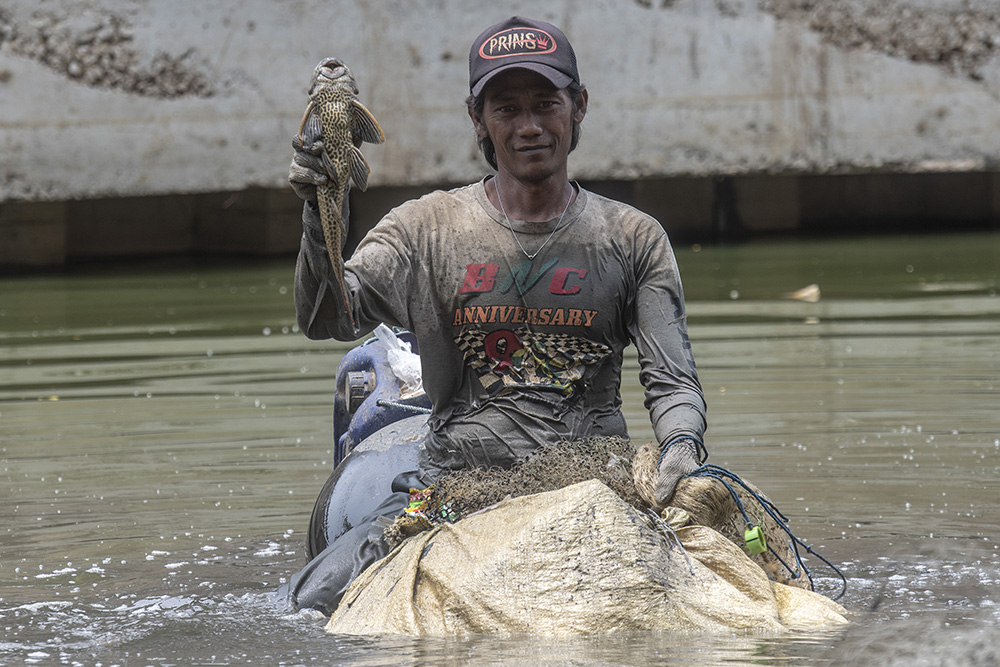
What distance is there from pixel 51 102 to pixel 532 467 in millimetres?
6768

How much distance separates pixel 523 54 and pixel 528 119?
0.51 feet

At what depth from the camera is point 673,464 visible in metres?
3.19

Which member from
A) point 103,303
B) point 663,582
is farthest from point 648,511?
point 103,303

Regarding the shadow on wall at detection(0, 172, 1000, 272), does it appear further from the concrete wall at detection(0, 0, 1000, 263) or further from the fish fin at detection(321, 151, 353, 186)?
the fish fin at detection(321, 151, 353, 186)

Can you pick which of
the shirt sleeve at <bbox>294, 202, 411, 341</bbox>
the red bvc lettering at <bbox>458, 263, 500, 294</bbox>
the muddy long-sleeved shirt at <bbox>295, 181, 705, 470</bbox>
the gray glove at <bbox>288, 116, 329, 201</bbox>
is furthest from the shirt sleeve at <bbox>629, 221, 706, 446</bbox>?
the gray glove at <bbox>288, 116, 329, 201</bbox>

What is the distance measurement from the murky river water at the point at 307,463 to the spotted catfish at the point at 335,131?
928 mm

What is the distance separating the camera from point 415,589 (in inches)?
124

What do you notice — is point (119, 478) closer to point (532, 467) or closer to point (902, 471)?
point (532, 467)

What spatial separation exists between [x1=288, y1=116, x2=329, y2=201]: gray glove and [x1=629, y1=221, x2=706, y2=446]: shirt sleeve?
2.74ft

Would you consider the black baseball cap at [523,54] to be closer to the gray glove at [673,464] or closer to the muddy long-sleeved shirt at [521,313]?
the muddy long-sleeved shirt at [521,313]

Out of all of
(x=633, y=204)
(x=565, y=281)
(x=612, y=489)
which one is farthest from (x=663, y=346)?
(x=633, y=204)

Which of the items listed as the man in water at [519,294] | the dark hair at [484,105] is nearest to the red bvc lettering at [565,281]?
the man in water at [519,294]

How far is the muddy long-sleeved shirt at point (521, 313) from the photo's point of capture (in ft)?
11.2

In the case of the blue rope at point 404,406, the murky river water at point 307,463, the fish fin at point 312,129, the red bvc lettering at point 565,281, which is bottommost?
the murky river water at point 307,463
